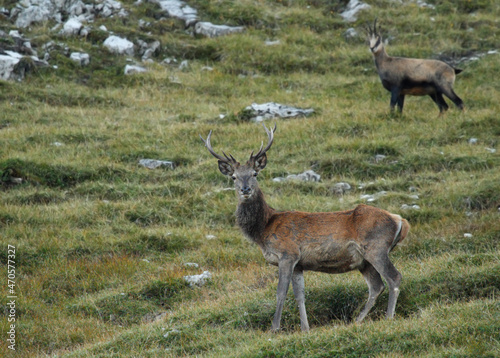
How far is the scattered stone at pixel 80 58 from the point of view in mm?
20297

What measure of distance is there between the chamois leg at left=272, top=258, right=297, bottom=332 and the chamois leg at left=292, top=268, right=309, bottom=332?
0.25 m

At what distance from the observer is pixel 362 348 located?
246 inches

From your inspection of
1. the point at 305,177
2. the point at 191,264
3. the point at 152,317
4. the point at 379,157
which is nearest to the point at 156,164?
the point at 305,177

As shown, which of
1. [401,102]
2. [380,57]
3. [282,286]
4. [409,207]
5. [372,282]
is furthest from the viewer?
[380,57]

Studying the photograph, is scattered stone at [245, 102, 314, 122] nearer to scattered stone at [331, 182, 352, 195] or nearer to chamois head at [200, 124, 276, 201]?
scattered stone at [331, 182, 352, 195]

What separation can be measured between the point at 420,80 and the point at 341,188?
5586 millimetres

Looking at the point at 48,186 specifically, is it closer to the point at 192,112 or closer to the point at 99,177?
the point at 99,177

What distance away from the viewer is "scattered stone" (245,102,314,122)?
1714cm

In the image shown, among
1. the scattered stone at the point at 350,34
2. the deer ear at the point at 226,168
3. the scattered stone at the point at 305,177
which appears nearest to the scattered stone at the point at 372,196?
the scattered stone at the point at 305,177

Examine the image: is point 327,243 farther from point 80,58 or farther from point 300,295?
point 80,58

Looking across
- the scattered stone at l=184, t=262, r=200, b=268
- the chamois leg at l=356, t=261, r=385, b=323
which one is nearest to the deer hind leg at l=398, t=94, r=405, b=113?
the scattered stone at l=184, t=262, r=200, b=268

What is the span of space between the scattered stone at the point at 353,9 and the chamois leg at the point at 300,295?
1826cm

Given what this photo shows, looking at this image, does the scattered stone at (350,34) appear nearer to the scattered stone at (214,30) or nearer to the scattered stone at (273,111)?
the scattered stone at (214,30)

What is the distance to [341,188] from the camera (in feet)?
42.6
